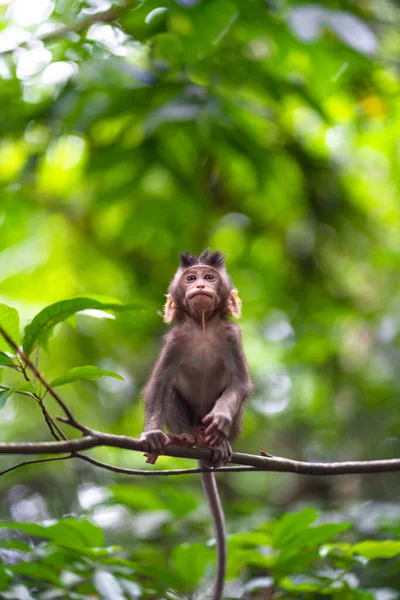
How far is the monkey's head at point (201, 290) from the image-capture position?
3508 millimetres

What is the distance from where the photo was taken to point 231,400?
3455mm

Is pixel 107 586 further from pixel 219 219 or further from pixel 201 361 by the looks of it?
pixel 219 219

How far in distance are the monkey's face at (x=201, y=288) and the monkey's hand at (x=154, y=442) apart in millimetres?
722

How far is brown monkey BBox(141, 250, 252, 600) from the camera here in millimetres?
3615

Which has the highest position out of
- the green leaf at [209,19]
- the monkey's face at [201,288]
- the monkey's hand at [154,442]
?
the green leaf at [209,19]

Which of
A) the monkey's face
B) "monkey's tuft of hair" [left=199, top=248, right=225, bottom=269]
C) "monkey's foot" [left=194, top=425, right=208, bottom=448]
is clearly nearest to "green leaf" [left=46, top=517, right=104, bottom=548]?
"monkey's foot" [left=194, top=425, right=208, bottom=448]

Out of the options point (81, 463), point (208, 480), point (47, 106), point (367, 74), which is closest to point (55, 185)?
point (47, 106)

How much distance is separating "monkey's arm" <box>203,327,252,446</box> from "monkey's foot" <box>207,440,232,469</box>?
35 mm

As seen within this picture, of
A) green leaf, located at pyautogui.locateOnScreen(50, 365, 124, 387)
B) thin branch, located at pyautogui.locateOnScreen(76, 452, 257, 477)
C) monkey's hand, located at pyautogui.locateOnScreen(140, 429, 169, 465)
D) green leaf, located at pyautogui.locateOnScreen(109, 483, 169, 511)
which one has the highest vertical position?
green leaf, located at pyautogui.locateOnScreen(50, 365, 124, 387)

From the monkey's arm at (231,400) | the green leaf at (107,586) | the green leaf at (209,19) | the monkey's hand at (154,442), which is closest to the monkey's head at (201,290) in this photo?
the monkey's arm at (231,400)

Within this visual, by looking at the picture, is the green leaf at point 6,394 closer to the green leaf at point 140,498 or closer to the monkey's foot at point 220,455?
the monkey's foot at point 220,455

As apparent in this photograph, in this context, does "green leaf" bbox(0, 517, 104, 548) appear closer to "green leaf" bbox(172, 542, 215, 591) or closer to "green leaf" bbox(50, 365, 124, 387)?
"green leaf" bbox(172, 542, 215, 591)

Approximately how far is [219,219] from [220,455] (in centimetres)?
439

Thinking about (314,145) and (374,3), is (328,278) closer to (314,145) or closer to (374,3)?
(314,145)
